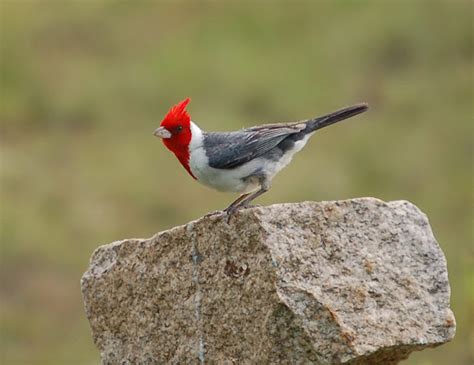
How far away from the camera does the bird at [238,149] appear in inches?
245

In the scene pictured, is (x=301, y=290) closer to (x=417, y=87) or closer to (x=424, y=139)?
(x=424, y=139)

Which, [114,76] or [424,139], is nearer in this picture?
[424,139]

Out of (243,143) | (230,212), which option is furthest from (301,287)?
(243,143)

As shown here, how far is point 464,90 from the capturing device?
1553cm

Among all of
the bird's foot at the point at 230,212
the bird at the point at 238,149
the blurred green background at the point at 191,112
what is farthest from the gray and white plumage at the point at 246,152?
the blurred green background at the point at 191,112

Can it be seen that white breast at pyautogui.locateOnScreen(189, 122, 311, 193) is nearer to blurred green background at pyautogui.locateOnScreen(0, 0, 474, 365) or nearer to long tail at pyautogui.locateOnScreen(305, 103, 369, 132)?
long tail at pyautogui.locateOnScreen(305, 103, 369, 132)

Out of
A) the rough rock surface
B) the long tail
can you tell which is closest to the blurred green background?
the long tail

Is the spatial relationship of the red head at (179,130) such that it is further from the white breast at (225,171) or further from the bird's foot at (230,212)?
the bird's foot at (230,212)

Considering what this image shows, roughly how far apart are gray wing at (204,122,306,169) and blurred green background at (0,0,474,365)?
14.2 ft

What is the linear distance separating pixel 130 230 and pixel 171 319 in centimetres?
699

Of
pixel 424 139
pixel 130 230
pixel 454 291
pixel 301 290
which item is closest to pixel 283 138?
pixel 301 290

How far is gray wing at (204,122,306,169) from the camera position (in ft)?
20.4

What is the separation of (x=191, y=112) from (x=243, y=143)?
9.13 meters

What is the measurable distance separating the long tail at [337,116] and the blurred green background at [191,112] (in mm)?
4146
